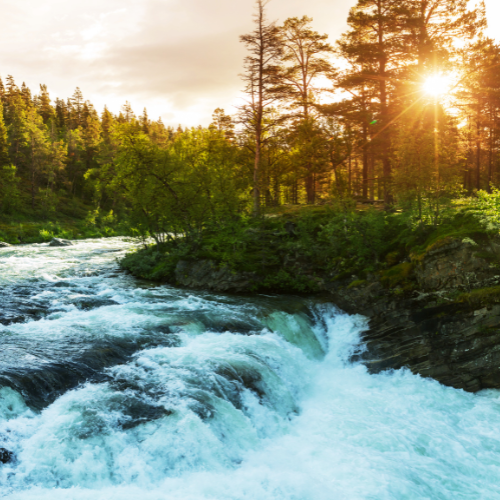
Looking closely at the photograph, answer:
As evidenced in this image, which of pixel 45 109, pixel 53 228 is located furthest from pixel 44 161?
pixel 45 109

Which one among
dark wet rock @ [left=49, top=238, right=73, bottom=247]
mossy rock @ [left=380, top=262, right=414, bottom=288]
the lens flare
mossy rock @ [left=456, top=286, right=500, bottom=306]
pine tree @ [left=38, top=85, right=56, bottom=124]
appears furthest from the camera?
pine tree @ [left=38, top=85, right=56, bottom=124]

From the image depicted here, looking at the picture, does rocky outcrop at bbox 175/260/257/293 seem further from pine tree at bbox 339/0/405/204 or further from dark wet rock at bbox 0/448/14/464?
dark wet rock at bbox 0/448/14/464

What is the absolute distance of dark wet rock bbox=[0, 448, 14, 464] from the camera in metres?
5.99

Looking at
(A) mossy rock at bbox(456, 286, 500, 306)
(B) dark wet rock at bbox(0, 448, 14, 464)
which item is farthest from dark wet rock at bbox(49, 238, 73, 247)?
(A) mossy rock at bbox(456, 286, 500, 306)

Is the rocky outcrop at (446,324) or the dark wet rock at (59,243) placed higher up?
the dark wet rock at (59,243)

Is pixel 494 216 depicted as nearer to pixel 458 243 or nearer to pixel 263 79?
pixel 458 243

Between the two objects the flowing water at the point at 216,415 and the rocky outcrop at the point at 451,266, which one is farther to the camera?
the rocky outcrop at the point at 451,266

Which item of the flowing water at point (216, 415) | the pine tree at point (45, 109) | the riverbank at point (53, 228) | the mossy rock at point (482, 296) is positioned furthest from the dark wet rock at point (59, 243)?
the pine tree at point (45, 109)

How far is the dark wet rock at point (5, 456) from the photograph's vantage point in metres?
5.99

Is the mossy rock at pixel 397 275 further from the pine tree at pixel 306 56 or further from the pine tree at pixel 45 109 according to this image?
the pine tree at pixel 45 109

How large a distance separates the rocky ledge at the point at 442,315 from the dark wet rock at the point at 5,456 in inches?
380

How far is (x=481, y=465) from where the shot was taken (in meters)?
7.79

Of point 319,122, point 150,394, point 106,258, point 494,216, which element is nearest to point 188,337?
point 150,394

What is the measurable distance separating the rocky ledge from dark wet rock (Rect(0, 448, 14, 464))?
9.66 metres
